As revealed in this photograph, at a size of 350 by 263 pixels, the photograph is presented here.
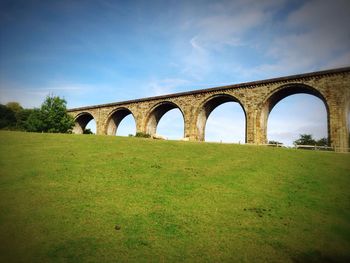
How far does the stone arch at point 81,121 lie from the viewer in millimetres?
57003

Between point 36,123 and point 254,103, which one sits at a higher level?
point 254,103

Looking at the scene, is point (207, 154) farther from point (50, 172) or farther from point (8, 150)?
point (8, 150)

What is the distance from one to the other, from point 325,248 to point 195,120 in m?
30.7

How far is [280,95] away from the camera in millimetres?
33281

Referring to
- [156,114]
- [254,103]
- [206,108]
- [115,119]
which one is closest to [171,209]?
[254,103]

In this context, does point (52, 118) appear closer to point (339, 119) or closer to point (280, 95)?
point (280, 95)

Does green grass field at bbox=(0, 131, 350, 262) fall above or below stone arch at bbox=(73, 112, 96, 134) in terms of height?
below

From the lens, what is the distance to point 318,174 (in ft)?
49.8

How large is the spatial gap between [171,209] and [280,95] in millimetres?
27305

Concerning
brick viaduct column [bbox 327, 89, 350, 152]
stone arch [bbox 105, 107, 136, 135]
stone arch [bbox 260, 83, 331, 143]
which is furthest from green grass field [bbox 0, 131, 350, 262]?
stone arch [bbox 105, 107, 136, 135]

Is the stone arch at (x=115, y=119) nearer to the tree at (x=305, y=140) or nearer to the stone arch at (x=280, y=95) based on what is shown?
the stone arch at (x=280, y=95)

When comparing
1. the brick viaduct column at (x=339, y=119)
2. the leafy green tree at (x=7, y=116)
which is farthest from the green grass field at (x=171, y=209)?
the leafy green tree at (x=7, y=116)

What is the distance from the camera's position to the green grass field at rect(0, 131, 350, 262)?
25.2 feet

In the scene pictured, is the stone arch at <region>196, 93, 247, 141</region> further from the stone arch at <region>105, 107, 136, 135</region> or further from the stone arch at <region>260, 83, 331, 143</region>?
the stone arch at <region>105, 107, 136, 135</region>
